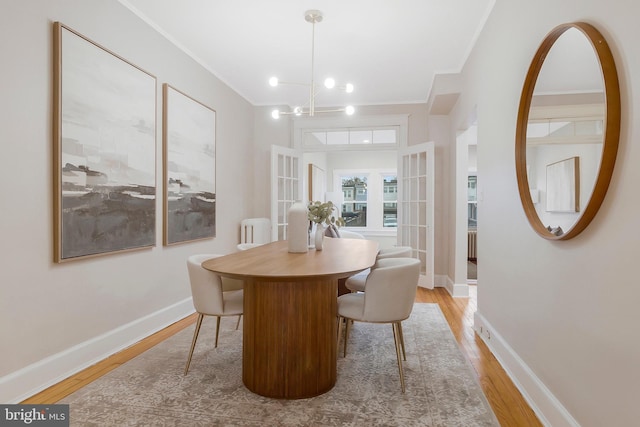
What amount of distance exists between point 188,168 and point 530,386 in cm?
335

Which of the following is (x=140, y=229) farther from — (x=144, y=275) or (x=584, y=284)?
(x=584, y=284)

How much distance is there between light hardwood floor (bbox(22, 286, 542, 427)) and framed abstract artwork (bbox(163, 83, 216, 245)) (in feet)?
3.09

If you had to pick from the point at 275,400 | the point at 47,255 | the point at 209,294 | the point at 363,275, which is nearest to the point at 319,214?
the point at 363,275

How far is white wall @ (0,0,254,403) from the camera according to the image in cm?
204

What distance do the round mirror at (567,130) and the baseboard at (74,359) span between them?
9.63ft

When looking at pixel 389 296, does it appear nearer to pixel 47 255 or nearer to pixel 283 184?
pixel 47 255

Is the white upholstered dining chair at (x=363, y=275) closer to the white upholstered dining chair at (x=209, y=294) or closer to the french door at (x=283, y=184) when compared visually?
the white upholstered dining chair at (x=209, y=294)

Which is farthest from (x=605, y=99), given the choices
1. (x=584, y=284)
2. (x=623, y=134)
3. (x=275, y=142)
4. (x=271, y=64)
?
(x=275, y=142)

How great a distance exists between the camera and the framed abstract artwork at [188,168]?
345 centimetres

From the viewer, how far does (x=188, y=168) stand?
12.3 feet

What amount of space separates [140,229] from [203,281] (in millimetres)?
Result: 1156

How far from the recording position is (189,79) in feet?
12.5

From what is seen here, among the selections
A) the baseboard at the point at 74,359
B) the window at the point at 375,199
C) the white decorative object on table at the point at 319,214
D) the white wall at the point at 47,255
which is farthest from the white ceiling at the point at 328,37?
the window at the point at 375,199

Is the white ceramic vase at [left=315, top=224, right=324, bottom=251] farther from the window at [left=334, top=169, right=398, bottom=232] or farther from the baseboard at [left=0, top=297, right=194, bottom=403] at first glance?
the window at [left=334, top=169, right=398, bottom=232]
